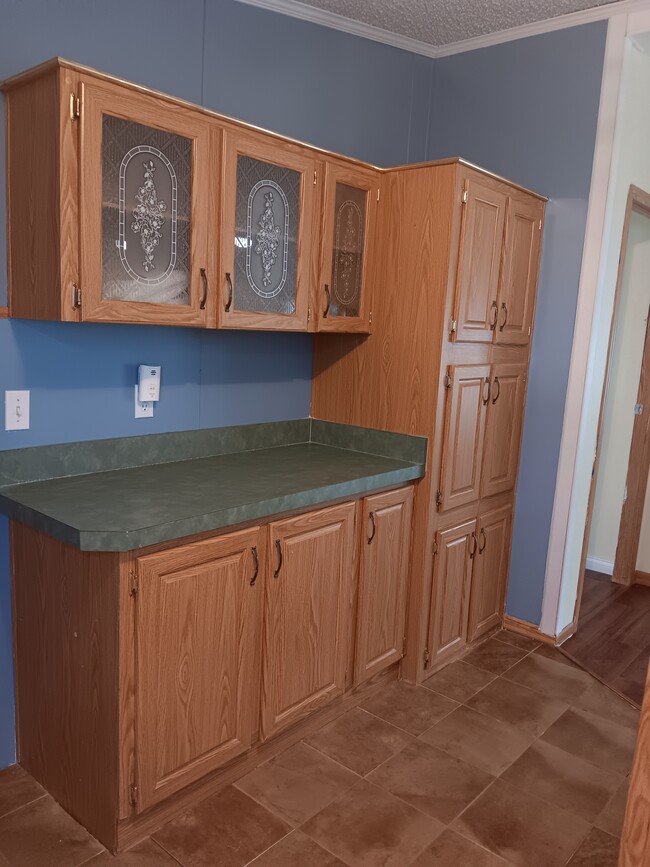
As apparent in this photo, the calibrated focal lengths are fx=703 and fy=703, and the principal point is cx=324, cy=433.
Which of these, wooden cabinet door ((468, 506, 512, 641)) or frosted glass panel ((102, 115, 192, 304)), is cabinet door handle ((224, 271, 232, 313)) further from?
wooden cabinet door ((468, 506, 512, 641))

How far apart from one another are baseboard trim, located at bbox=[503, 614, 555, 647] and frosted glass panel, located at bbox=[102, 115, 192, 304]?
7.28 feet

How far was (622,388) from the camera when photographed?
160 inches

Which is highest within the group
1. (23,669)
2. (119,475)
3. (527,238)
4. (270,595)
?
Result: (527,238)

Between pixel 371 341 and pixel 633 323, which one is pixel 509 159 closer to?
pixel 371 341

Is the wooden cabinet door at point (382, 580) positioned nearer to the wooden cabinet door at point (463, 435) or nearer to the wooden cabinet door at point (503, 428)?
the wooden cabinet door at point (463, 435)

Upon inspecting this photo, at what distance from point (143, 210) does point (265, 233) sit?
1.55 feet

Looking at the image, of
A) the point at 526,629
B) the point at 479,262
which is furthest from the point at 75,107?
the point at 526,629

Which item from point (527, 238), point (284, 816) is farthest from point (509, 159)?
point (284, 816)

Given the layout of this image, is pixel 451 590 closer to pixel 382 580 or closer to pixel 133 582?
pixel 382 580

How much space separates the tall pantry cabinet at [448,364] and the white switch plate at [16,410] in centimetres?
129

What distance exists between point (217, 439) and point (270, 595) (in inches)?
28.8

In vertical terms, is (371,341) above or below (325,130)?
below

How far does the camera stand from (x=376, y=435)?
9.32ft

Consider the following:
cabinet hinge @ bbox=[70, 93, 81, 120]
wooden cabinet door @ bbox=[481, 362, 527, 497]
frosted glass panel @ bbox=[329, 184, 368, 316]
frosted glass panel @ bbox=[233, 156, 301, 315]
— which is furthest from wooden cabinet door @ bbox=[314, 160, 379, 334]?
cabinet hinge @ bbox=[70, 93, 81, 120]
